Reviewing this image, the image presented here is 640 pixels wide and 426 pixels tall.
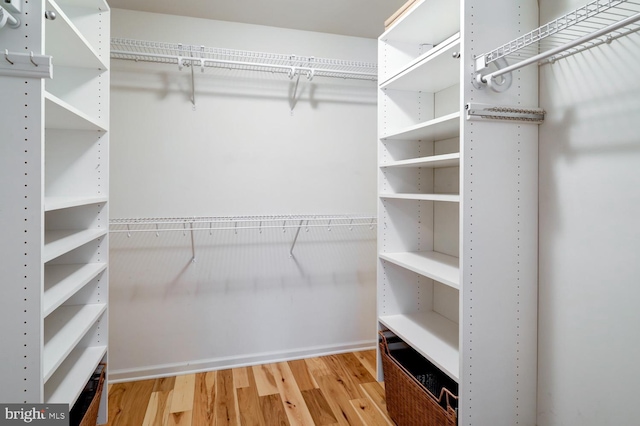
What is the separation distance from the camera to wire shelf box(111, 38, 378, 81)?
213 cm

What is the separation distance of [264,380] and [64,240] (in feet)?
4.73

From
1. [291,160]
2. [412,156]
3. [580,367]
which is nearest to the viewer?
[580,367]

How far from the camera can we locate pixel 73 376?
1477 millimetres

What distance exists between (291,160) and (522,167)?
1537 mm

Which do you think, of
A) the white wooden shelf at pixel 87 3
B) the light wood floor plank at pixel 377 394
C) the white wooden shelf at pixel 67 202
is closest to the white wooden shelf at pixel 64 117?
the white wooden shelf at pixel 67 202

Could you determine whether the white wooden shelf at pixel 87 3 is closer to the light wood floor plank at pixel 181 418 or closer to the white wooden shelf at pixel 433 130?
the white wooden shelf at pixel 433 130

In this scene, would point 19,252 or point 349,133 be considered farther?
point 349,133

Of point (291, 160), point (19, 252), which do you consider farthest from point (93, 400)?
point (291, 160)

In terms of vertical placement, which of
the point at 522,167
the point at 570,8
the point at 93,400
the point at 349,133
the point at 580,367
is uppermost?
the point at 570,8

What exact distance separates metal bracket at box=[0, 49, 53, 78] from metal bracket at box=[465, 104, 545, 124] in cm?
139

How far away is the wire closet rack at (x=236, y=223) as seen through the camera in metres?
2.26

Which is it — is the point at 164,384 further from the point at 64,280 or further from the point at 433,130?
the point at 433,130

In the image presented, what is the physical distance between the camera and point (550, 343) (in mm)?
1387

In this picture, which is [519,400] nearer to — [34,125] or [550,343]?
[550,343]
